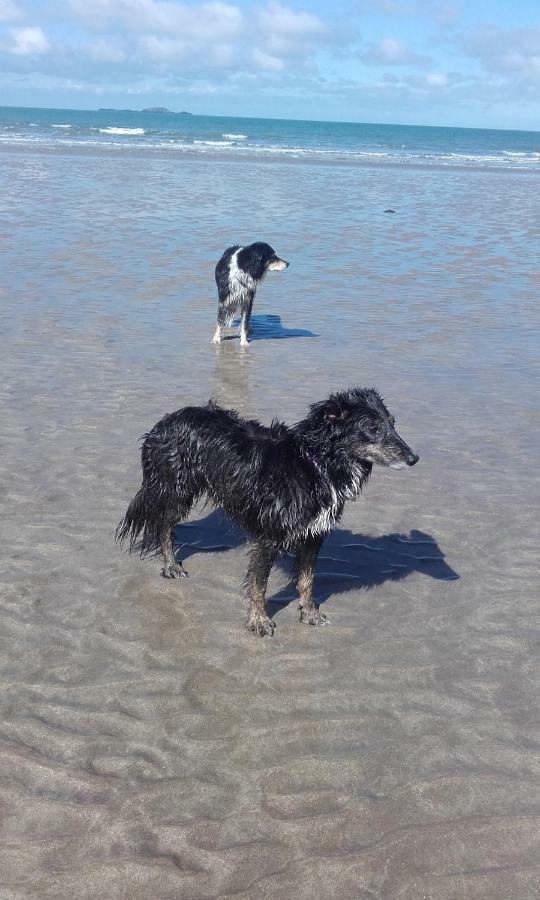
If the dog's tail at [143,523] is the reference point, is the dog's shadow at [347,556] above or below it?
below

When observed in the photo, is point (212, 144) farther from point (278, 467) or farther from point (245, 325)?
point (278, 467)

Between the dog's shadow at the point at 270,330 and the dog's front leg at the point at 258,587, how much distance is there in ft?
25.0

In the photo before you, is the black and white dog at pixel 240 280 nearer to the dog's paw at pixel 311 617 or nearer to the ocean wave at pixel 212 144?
the dog's paw at pixel 311 617

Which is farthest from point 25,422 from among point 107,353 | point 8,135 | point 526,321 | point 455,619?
point 8,135

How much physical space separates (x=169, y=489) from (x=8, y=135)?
200ft

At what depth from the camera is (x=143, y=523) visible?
19.6 ft

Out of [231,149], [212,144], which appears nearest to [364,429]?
[231,149]

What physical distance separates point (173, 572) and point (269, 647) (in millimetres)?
1055

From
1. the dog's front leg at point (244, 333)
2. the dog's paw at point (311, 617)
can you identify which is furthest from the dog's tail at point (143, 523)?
the dog's front leg at point (244, 333)

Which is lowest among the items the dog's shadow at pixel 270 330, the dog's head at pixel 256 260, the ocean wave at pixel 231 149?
the dog's shadow at pixel 270 330

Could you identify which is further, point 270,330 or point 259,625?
point 270,330

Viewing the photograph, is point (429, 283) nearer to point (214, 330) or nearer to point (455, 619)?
point (214, 330)

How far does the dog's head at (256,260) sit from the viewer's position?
12.8m

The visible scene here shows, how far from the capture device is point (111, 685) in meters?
4.70
